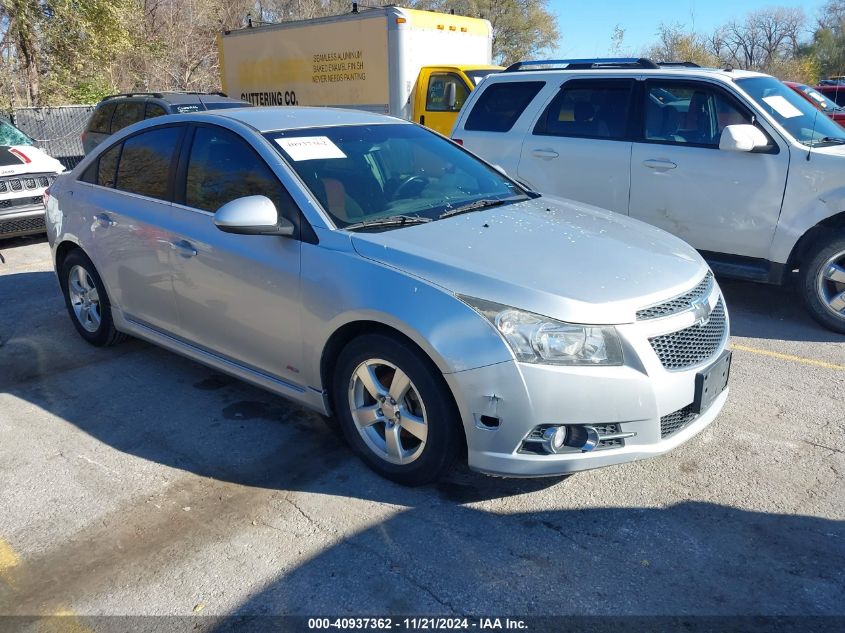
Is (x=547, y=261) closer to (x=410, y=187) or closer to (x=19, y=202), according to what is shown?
(x=410, y=187)

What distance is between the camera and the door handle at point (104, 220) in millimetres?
4781

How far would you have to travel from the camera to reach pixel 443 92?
12250 millimetres

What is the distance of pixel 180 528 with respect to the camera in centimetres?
322

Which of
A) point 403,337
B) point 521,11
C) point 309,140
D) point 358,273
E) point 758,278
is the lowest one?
point 758,278

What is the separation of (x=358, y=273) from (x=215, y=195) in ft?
4.19

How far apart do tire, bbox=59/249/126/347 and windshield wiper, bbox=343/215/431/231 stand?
2.40m

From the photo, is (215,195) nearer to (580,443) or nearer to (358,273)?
(358,273)

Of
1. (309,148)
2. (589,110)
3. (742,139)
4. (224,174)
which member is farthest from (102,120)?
(742,139)

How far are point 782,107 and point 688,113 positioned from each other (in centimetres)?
70

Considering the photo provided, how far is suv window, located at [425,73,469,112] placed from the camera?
12.0 m

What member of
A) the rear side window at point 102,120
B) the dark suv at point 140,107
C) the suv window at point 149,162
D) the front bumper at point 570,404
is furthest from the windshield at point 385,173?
the rear side window at point 102,120

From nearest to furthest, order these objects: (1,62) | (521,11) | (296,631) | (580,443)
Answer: (296,631) → (580,443) → (1,62) → (521,11)

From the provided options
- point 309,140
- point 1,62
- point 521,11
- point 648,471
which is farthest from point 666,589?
point 521,11

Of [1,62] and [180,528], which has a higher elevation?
[1,62]
